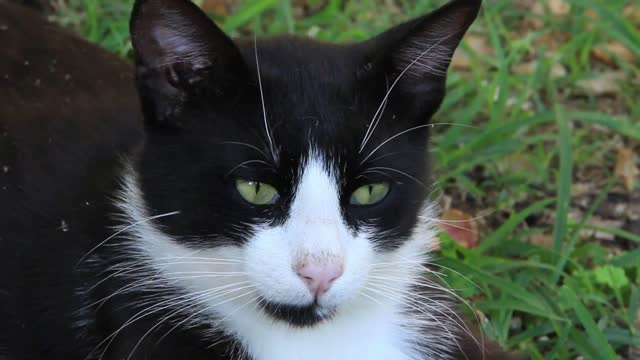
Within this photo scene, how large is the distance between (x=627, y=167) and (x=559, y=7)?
3.10 ft

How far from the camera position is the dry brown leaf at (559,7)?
4.38 metres

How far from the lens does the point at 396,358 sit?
8.57ft

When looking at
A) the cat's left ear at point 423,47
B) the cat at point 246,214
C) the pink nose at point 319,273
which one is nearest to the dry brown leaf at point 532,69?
the cat at point 246,214

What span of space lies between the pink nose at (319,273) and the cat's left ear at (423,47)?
0.51 metres

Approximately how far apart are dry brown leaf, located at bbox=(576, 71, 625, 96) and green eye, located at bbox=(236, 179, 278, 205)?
7.45 feet

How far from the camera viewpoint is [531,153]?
3.81 m

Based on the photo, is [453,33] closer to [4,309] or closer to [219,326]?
[219,326]

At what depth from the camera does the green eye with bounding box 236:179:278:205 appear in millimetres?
2234

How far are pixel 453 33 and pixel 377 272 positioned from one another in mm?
604

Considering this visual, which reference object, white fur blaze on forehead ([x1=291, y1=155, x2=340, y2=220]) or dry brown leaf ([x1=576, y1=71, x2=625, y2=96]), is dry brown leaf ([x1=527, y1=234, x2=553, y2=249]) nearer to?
dry brown leaf ([x1=576, y1=71, x2=625, y2=96])

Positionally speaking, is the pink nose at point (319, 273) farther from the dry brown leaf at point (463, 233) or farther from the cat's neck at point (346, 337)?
the dry brown leaf at point (463, 233)

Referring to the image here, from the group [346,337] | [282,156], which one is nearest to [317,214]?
[282,156]

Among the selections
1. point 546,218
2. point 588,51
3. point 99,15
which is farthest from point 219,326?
point 588,51

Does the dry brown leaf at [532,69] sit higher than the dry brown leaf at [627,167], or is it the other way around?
the dry brown leaf at [532,69]
